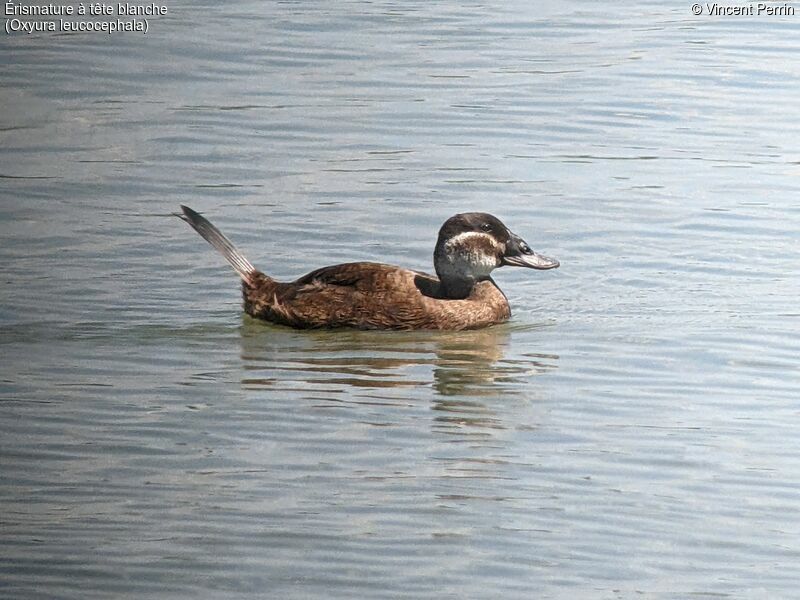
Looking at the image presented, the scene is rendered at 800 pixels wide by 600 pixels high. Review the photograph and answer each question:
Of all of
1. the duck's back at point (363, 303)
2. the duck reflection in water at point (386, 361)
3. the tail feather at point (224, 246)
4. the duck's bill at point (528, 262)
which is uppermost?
the tail feather at point (224, 246)

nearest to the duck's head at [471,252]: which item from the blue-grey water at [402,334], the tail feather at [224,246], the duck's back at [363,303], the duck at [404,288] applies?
the duck at [404,288]

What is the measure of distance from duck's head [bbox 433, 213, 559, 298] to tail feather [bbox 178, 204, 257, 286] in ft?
3.67

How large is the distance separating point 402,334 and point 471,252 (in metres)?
0.75

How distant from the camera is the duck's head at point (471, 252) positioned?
35.9ft

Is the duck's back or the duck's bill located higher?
the duck's bill

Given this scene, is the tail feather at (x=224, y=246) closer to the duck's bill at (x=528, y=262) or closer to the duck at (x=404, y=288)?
the duck at (x=404, y=288)

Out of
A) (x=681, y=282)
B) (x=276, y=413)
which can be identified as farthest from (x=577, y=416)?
(x=681, y=282)

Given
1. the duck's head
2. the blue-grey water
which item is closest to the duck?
the duck's head

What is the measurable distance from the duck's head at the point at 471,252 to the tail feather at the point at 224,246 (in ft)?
3.67

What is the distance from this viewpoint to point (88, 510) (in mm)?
6840

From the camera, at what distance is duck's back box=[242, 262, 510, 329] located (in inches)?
417

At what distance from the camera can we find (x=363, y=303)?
10570 mm

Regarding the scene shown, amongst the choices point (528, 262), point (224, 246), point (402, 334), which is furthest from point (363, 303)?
point (528, 262)

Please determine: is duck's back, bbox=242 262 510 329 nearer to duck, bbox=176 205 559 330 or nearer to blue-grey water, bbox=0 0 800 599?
duck, bbox=176 205 559 330
